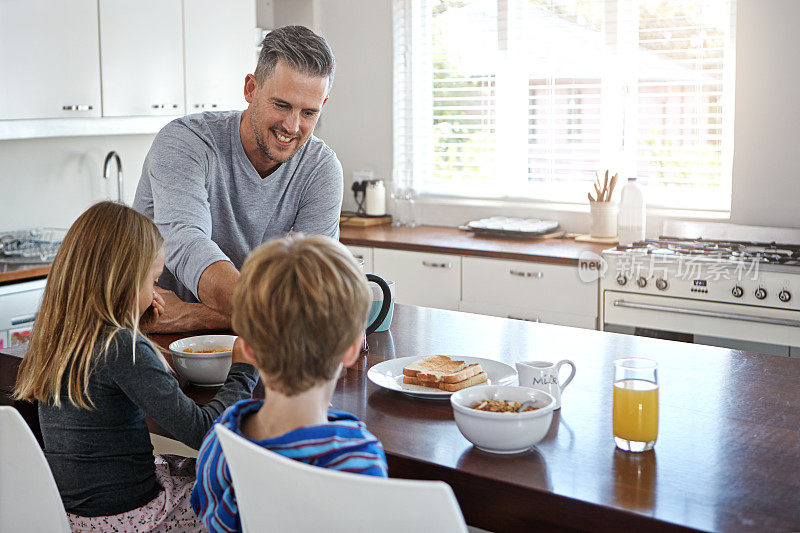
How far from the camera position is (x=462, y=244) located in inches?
157

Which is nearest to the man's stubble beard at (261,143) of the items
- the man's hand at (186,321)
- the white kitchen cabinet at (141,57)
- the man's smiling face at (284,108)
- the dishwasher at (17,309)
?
the man's smiling face at (284,108)

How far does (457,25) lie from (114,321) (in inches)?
132

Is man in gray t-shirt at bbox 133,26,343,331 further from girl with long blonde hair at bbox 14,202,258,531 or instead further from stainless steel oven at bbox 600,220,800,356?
stainless steel oven at bbox 600,220,800,356

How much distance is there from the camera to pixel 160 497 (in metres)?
1.61

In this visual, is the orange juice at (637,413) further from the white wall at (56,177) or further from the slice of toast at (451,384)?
the white wall at (56,177)

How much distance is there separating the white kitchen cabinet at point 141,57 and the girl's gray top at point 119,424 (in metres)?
2.53

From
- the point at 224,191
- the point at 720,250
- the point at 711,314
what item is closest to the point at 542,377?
the point at 224,191

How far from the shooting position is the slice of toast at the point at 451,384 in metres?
1.61

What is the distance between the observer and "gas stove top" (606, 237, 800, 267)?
10.7ft

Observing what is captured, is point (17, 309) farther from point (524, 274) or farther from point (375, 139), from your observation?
point (375, 139)

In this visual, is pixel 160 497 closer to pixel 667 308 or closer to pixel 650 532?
pixel 650 532

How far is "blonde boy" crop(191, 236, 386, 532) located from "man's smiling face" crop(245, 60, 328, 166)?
3.48 ft

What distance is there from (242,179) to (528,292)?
1726mm

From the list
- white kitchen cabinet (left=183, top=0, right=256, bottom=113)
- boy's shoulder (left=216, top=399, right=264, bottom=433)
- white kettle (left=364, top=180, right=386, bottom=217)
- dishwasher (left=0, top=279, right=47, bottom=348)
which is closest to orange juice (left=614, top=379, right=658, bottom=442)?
boy's shoulder (left=216, top=399, right=264, bottom=433)
